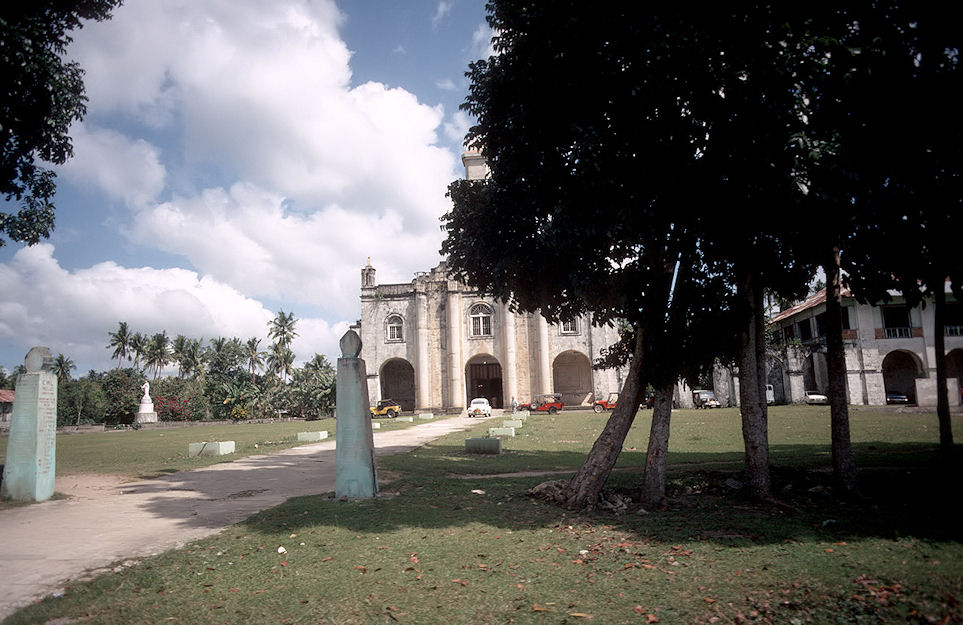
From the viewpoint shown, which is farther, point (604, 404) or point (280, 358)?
point (280, 358)

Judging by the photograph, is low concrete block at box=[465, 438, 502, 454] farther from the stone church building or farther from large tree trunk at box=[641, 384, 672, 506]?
the stone church building

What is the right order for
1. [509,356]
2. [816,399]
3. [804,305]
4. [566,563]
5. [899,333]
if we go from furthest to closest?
[509,356], [804,305], [816,399], [899,333], [566,563]

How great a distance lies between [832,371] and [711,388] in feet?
113

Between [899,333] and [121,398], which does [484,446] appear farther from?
[121,398]

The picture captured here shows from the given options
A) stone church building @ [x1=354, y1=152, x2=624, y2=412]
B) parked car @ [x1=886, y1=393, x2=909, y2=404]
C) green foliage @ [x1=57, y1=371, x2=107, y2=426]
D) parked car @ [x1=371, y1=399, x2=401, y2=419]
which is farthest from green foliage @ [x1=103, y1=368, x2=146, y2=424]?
parked car @ [x1=886, y1=393, x2=909, y2=404]

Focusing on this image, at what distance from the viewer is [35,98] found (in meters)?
10.9

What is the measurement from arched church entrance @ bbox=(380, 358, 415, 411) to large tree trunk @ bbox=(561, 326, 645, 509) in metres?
38.6

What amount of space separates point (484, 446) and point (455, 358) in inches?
1102

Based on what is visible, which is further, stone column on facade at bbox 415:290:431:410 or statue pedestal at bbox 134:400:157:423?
stone column on facade at bbox 415:290:431:410

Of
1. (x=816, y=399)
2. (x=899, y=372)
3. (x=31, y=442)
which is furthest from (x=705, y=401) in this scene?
(x=31, y=442)

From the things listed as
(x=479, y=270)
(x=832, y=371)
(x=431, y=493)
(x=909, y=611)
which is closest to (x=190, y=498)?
(x=431, y=493)

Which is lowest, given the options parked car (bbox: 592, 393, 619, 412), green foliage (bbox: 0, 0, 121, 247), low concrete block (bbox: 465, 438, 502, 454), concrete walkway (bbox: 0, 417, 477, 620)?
parked car (bbox: 592, 393, 619, 412)

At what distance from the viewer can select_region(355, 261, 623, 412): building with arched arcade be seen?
4153 cm

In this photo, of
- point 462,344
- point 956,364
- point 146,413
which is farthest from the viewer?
point 462,344
